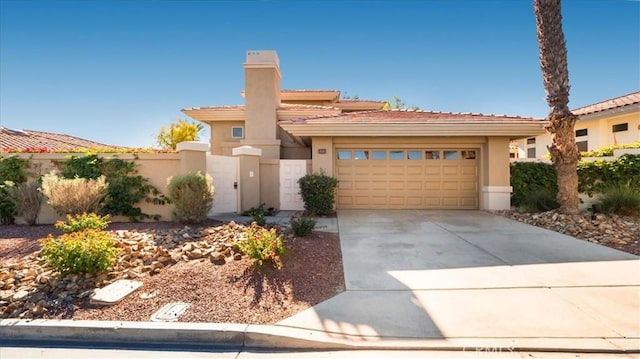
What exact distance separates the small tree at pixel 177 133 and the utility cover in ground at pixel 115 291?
82.1ft

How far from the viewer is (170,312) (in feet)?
13.5

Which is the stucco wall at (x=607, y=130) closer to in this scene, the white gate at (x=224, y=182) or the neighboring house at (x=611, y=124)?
the neighboring house at (x=611, y=124)

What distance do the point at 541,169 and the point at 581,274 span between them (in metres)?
8.55

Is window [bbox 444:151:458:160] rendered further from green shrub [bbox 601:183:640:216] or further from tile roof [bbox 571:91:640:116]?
tile roof [bbox 571:91:640:116]

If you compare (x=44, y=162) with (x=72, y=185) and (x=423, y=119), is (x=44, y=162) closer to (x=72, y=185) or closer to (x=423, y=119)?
(x=72, y=185)

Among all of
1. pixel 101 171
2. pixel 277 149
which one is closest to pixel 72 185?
pixel 101 171

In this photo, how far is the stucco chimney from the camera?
16.2m

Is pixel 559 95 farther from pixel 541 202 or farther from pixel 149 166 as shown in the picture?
pixel 149 166

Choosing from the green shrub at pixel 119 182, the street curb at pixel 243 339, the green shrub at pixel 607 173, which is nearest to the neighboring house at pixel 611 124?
the green shrub at pixel 607 173

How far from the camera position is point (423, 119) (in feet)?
40.9

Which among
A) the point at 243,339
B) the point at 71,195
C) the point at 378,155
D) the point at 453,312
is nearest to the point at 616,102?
the point at 378,155

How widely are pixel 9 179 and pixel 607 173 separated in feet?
62.4

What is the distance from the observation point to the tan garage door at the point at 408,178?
12938 millimetres

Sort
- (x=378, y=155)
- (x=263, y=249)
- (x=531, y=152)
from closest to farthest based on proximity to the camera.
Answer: (x=263, y=249)
(x=378, y=155)
(x=531, y=152)
